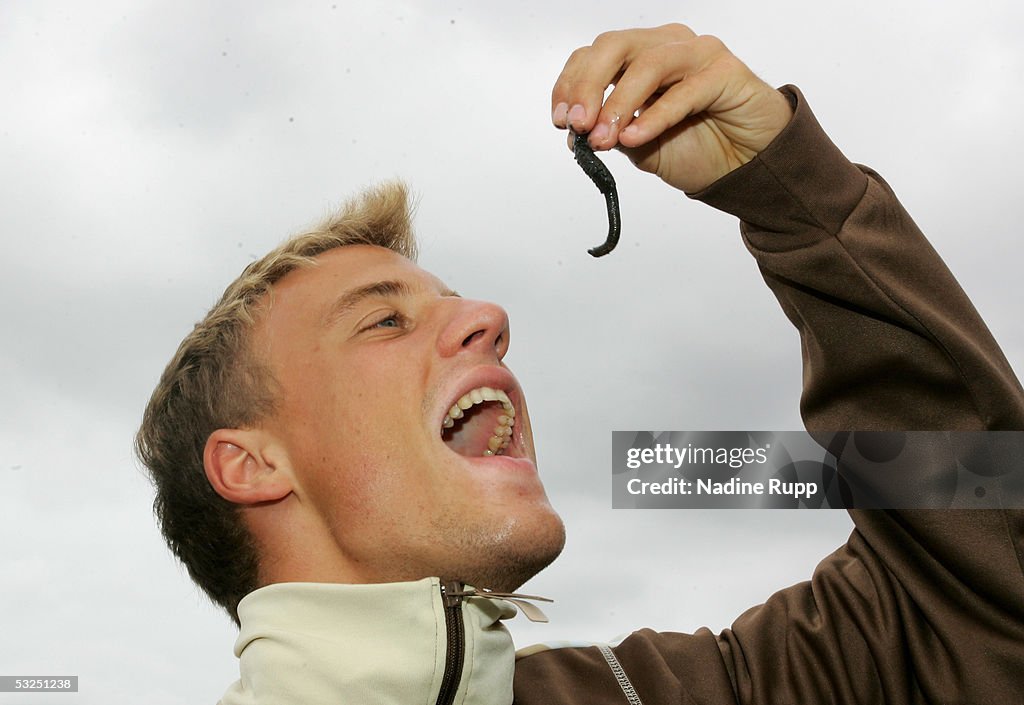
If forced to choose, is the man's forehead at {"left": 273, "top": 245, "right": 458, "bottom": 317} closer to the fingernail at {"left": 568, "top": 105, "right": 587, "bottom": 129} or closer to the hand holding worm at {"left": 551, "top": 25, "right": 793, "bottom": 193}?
the hand holding worm at {"left": 551, "top": 25, "right": 793, "bottom": 193}

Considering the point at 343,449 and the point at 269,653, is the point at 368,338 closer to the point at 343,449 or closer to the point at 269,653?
the point at 343,449

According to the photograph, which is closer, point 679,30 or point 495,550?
point 679,30

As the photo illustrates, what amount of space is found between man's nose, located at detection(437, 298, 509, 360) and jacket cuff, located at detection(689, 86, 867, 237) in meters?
0.84

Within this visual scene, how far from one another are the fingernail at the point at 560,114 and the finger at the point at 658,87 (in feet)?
0.28

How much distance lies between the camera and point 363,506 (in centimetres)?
297

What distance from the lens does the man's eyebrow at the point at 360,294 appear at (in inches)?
128

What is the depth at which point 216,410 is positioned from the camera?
3.39 metres

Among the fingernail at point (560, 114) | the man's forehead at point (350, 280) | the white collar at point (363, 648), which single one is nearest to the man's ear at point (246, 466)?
the white collar at point (363, 648)

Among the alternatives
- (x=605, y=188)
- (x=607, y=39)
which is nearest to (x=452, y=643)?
(x=605, y=188)

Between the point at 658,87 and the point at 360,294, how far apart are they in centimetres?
125

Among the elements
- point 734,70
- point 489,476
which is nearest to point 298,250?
point 489,476

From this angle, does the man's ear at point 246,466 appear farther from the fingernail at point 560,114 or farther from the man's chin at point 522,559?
the fingernail at point 560,114

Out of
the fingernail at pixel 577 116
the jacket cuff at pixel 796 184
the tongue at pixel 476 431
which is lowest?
the tongue at pixel 476 431

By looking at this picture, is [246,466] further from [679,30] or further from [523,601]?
[679,30]
